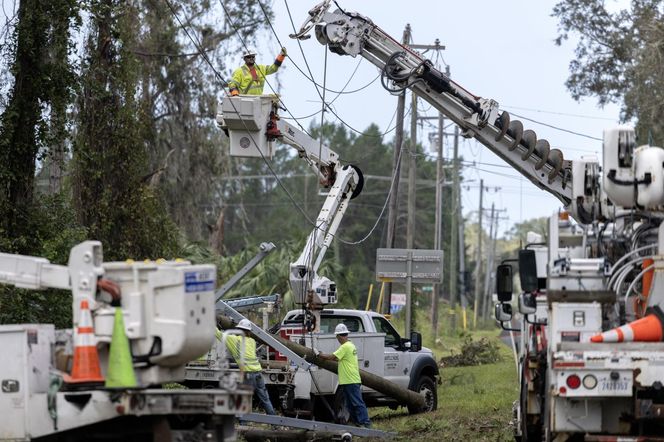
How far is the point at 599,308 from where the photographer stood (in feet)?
41.5

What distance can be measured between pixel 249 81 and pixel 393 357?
18.2 ft

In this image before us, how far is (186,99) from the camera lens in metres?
39.8

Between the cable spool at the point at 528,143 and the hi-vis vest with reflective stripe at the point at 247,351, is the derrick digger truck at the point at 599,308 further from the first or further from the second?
the cable spool at the point at 528,143

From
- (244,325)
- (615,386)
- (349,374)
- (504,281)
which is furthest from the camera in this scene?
(349,374)

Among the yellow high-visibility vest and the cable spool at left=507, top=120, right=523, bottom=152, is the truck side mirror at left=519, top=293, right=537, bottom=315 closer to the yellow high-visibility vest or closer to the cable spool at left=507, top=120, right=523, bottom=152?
the cable spool at left=507, top=120, right=523, bottom=152

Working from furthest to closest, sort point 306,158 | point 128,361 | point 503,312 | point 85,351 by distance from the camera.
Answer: point 306,158 → point 503,312 → point 85,351 → point 128,361

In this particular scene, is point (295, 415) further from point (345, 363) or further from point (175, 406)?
point (175, 406)

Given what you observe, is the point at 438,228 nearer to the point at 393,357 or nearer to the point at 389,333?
the point at 389,333

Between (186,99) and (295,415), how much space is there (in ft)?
68.4

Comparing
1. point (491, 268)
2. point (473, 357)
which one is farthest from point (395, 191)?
point (491, 268)

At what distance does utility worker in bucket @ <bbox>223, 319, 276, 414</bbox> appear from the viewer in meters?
18.5

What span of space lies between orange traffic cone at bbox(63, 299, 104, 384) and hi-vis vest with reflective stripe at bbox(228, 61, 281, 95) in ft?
35.3

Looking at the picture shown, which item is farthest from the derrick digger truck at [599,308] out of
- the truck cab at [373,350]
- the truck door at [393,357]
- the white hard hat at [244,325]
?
the truck door at [393,357]

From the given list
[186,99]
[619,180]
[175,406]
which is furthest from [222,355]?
[186,99]
